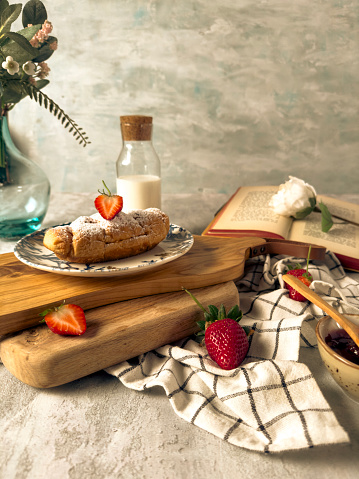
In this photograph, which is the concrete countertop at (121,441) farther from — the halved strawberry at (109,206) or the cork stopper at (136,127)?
the cork stopper at (136,127)

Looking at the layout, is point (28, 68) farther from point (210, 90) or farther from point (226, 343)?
point (210, 90)

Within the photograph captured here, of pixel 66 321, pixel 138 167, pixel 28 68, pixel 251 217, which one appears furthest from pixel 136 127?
pixel 66 321

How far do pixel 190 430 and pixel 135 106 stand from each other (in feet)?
9.95

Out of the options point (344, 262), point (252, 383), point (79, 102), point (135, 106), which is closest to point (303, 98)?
point (135, 106)

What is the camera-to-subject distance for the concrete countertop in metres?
0.73

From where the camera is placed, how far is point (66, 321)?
95 centimetres

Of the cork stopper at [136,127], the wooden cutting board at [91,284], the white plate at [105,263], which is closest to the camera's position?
the wooden cutting board at [91,284]

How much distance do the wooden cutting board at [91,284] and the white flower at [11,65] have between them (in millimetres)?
606

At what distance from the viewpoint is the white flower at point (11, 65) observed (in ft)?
4.76

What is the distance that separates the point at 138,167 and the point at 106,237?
28.8 inches

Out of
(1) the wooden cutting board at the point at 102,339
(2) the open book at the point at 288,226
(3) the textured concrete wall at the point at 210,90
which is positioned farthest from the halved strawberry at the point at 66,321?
(3) the textured concrete wall at the point at 210,90

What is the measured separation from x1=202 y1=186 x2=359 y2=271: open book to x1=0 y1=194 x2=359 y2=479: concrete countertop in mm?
715

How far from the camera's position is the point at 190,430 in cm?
81

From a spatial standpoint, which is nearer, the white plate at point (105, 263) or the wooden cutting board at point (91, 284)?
the wooden cutting board at point (91, 284)
